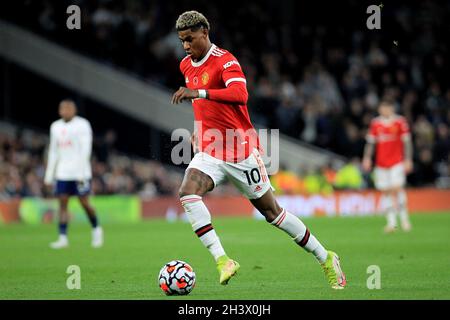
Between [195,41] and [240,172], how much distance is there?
1.36 meters

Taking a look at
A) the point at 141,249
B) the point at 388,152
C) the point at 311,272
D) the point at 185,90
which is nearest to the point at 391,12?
the point at 388,152

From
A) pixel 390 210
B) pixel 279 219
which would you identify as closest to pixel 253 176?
pixel 279 219

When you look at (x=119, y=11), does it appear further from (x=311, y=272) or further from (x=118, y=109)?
(x=311, y=272)

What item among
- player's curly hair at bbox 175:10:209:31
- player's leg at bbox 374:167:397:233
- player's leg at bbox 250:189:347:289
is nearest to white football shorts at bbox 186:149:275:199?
player's leg at bbox 250:189:347:289

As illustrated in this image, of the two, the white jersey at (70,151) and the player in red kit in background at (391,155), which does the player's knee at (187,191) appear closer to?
the white jersey at (70,151)

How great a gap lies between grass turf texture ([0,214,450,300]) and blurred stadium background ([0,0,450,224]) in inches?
→ 196

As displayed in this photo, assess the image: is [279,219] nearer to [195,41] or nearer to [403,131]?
[195,41]

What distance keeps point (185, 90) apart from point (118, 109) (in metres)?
19.3

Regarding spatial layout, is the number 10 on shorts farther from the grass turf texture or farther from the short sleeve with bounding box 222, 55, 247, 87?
the grass turf texture

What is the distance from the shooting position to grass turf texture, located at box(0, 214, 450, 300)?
32.2 feet

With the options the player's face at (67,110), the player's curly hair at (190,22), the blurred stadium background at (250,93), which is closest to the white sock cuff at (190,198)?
the player's curly hair at (190,22)

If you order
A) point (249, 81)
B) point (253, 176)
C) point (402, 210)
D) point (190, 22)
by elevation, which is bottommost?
point (253, 176)

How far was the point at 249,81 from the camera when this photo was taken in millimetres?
27797

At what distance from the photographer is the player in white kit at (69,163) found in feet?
54.0
